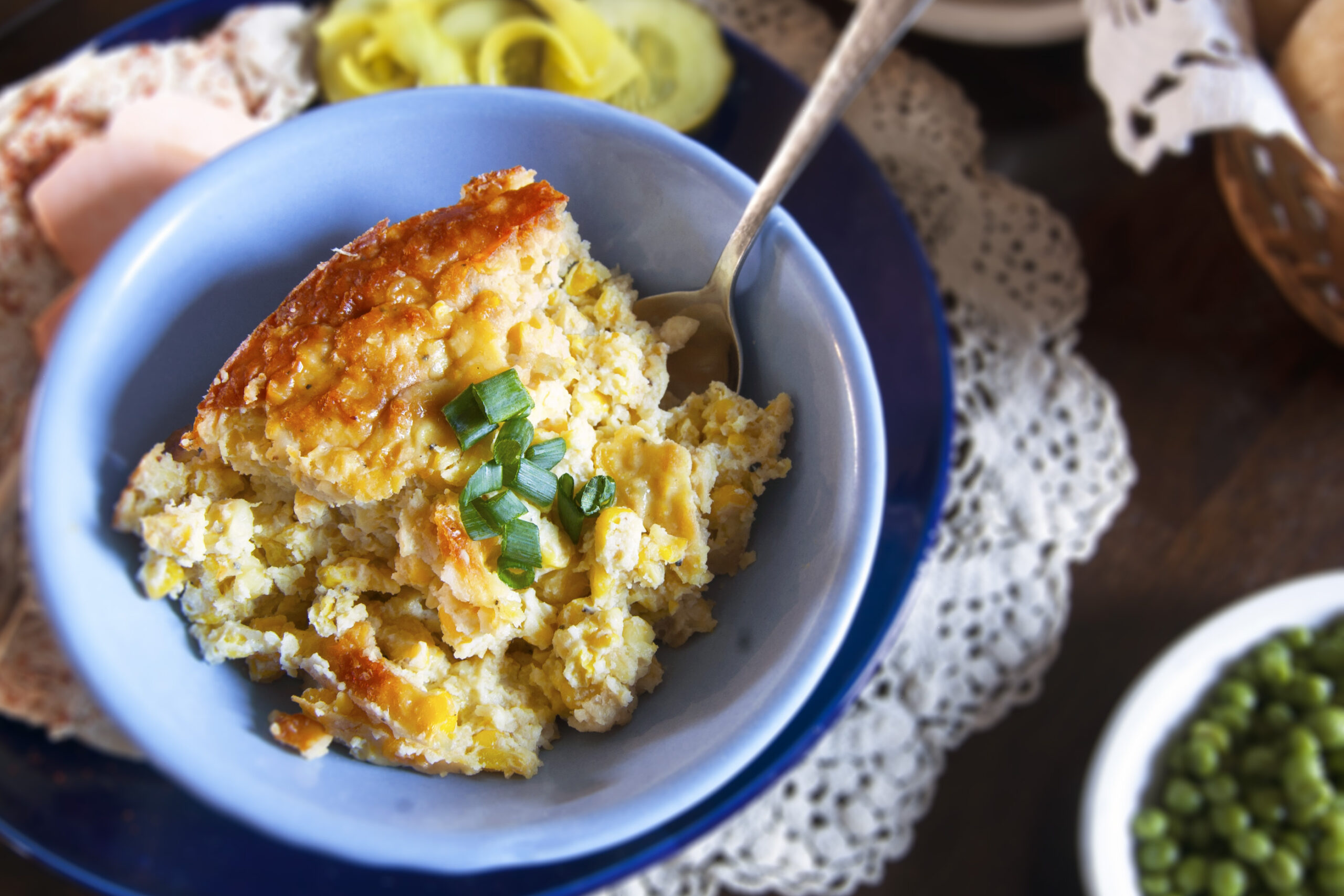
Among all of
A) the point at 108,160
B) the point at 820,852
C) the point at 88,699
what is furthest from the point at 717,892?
the point at 108,160

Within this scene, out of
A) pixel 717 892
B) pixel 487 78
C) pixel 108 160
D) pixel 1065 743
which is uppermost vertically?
pixel 487 78

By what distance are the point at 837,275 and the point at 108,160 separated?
1787 millimetres

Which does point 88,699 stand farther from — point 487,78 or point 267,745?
point 487,78

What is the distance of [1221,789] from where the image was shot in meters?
2.81

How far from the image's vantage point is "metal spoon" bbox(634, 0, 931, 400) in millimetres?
1684

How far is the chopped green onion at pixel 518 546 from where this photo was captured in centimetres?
150

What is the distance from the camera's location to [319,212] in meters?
1.78

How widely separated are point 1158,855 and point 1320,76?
2.10 metres

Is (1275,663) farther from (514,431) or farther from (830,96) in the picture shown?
(514,431)

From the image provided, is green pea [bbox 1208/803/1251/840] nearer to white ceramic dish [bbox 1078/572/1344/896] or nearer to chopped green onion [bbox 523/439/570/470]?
white ceramic dish [bbox 1078/572/1344/896]

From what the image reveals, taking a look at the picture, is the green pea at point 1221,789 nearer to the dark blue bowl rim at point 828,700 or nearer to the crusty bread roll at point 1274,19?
the dark blue bowl rim at point 828,700

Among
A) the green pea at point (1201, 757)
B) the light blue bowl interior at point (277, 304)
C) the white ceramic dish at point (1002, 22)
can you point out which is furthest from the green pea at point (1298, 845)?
the white ceramic dish at point (1002, 22)

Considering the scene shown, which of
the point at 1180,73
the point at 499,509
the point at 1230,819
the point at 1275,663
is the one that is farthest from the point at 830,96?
the point at 1230,819

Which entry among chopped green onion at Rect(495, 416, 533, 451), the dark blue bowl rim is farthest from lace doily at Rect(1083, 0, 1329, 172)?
chopped green onion at Rect(495, 416, 533, 451)
